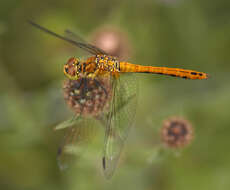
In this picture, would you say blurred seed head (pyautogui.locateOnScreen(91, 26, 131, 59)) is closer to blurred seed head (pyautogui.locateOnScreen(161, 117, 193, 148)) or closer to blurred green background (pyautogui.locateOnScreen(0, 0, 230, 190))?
blurred green background (pyautogui.locateOnScreen(0, 0, 230, 190))

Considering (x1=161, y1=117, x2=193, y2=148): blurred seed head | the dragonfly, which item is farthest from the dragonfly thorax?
(x1=161, y1=117, x2=193, y2=148): blurred seed head

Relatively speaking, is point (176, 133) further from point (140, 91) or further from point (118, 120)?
point (140, 91)

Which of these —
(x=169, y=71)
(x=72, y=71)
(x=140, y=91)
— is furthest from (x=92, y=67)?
(x=140, y=91)

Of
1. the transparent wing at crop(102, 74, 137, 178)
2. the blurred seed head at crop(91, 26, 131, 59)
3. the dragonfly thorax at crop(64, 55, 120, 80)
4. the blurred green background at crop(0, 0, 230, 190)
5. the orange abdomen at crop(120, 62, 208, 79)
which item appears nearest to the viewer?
the transparent wing at crop(102, 74, 137, 178)

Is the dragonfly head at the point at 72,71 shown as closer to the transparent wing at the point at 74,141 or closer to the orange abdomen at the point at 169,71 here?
the transparent wing at the point at 74,141

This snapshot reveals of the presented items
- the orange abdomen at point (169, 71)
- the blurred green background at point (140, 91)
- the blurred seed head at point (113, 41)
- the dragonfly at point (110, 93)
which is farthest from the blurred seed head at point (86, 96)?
the blurred seed head at point (113, 41)

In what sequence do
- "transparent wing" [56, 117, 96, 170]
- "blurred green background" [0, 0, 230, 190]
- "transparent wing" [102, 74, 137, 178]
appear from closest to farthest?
1. "transparent wing" [102, 74, 137, 178]
2. "transparent wing" [56, 117, 96, 170]
3. "blurred green background" [0, 0, 230, 190]

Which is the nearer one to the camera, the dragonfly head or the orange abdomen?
the dragonfly head
